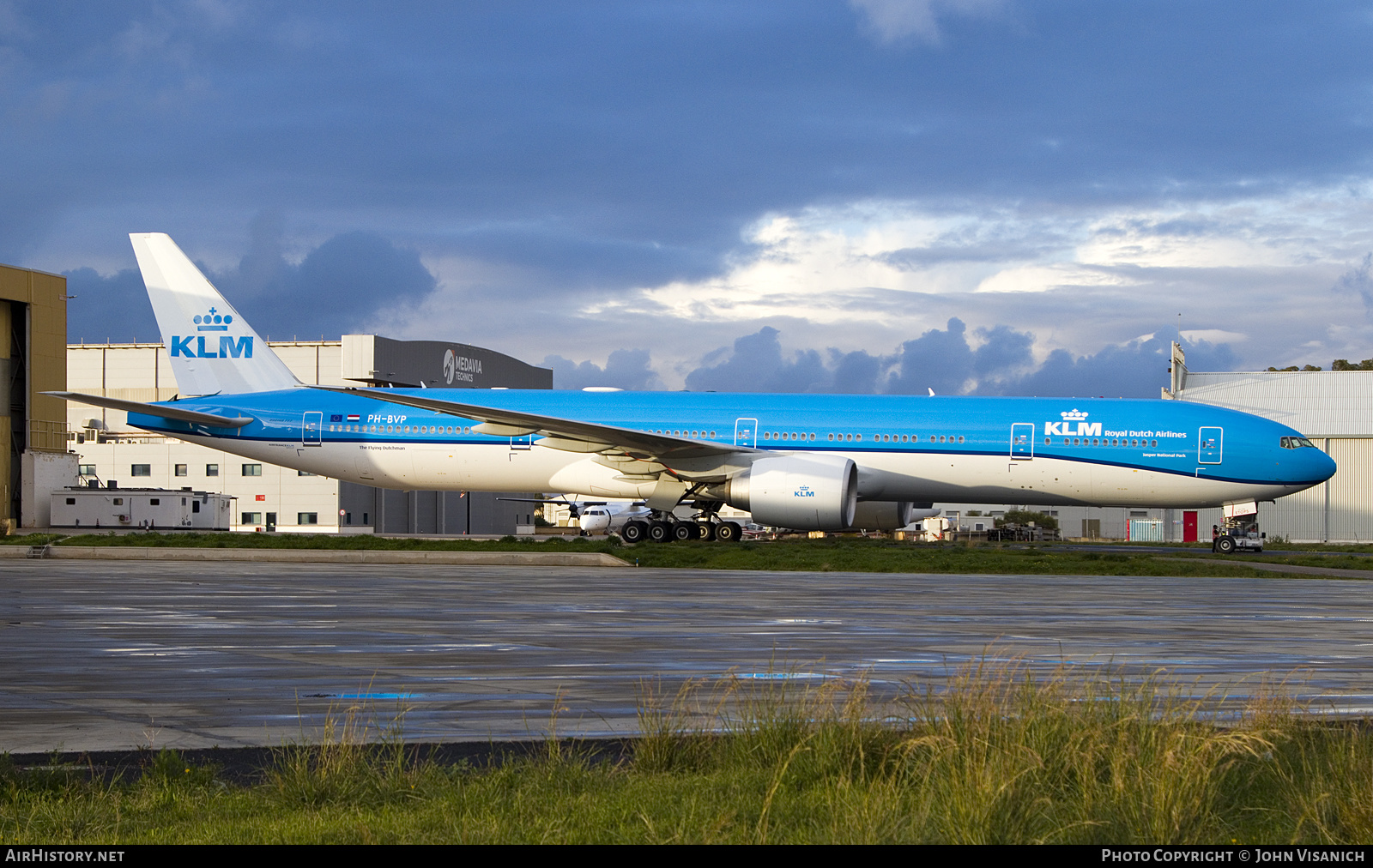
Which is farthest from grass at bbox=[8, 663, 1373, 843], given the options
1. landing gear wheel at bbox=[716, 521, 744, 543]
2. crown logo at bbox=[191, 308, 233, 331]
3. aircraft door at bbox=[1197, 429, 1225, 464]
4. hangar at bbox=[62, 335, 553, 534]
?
hangar at bbox=[62, 335, 553, 534]

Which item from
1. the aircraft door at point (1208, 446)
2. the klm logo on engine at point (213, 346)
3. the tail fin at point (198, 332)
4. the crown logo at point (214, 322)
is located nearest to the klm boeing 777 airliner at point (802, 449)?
the aircraft door at point (1208, 446)

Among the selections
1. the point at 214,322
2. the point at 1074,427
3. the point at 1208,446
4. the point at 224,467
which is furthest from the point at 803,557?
the point at 224,467

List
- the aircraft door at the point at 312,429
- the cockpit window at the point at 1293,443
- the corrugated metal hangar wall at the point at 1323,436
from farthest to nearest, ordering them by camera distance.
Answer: the corrugated metal hangar wall at the point at 1323,436 → the aircraft door at the point at 312,429 → the cockpit window at the point at 1293,443

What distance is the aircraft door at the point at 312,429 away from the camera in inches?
1283

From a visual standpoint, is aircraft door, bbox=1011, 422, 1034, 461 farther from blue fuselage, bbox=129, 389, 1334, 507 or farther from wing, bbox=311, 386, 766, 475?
wing, bbox=311, 386, 766, 475

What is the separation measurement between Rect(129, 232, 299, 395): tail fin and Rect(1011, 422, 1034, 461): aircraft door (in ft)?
62.4

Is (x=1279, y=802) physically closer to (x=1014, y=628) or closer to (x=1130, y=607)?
(x=1014, y=628)

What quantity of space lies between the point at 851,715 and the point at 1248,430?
26820 mm

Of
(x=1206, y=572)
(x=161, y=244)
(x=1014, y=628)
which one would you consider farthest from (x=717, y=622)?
(x=161, y=244)

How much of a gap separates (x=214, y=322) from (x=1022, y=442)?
21690 mm

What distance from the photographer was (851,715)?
20.0ft

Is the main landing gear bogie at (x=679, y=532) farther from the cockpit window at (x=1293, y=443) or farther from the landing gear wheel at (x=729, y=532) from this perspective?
the cockpit window at (x=1293, y=443)

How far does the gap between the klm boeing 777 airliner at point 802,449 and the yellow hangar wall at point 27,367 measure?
21.3 m

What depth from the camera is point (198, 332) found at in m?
34.6
